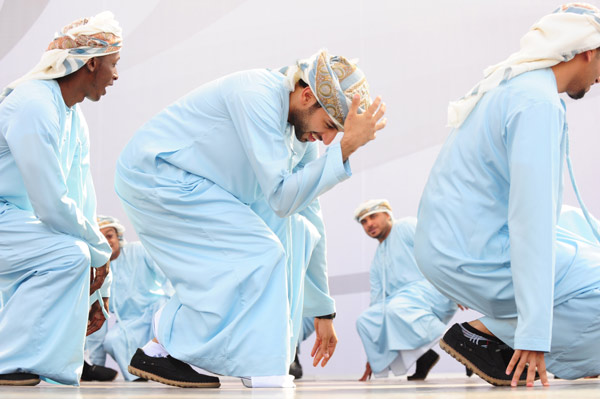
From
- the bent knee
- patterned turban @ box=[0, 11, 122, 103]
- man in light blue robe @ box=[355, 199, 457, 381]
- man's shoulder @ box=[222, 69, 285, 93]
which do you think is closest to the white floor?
the bent knee

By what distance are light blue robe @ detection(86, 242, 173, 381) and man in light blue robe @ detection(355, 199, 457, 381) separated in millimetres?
1545

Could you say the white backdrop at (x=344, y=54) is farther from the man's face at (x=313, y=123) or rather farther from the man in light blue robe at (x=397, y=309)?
the man's face at (x=313, y=123)

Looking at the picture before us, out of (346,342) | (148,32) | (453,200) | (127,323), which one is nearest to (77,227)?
(453,200)

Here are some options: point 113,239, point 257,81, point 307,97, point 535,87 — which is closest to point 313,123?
point 307,97

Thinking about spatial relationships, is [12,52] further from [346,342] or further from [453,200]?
[453,200]

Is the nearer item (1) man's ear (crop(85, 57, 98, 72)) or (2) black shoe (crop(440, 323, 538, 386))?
(2) black shoe (crop(440, 323, 538, 386))

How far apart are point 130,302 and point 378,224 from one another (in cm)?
→ 195

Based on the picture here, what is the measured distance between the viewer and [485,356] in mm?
2238

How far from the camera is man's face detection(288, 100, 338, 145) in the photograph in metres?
2.48

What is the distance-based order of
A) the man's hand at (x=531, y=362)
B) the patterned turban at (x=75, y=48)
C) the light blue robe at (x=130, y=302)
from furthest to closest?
the light blue robe at (x=130, y=302)
the patterned turban at (x=75, y=48)
the man's hand at (x=531, y=362)

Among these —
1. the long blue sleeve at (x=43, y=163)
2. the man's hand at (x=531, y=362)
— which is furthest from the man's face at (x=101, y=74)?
the man's hand at (x=531, y=362)

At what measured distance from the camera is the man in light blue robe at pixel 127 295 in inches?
230

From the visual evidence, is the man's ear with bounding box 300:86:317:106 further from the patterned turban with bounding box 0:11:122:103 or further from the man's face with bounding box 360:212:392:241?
the man's face with bounding box 360:212:392:241

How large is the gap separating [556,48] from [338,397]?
45.6 inches
